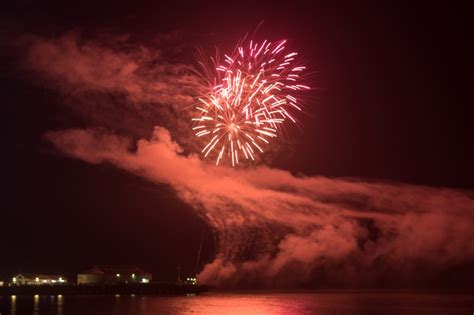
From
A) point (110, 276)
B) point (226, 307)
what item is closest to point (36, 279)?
point (110, 276)

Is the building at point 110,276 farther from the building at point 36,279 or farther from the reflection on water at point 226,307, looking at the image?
the reflection on water at point 226,307

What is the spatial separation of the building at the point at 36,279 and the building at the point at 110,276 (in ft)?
16.4

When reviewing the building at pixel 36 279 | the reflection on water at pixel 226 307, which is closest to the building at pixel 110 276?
the building at pixel 36 279

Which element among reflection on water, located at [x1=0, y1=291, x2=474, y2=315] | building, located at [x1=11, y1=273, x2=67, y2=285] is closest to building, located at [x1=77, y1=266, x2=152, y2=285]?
building, located at [x1=11, y1=273, x2=67, y2=285]

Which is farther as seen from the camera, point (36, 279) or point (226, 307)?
point (36, 279)

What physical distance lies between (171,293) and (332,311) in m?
49.3

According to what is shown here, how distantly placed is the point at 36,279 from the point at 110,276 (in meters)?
13.4

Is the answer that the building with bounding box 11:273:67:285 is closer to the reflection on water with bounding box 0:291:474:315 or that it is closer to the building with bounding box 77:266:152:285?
the building with bounding box 77:266:152:285

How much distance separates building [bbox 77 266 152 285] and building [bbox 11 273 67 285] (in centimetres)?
501

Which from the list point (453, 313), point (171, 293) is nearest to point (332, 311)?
point (453, 313)

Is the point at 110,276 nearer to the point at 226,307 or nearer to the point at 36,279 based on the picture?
the point at 36,279

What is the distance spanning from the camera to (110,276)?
339ft

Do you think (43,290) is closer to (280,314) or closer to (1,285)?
(1,285)

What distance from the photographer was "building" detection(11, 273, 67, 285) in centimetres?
10287
